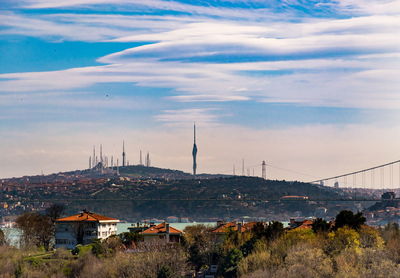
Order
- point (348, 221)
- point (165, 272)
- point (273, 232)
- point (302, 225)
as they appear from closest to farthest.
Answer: point (165, 272), point (273, 232), point (348, 221), point (302, 225)

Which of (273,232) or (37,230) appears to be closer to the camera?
(273,232)

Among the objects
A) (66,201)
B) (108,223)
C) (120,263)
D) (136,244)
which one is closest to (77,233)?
(108,223)

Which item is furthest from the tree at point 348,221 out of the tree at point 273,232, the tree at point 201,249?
the tree at point 201,249

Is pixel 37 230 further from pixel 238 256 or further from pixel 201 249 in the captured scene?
pixel 238 256

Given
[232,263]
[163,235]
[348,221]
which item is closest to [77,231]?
[163,235]

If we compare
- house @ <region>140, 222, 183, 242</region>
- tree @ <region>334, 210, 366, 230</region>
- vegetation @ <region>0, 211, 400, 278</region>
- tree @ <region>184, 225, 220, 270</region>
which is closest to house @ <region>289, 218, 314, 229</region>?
vegetation @ <region>0, 211, 400, 278</region>

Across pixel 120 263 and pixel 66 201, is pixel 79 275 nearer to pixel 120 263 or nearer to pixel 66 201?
pixel 120 263
